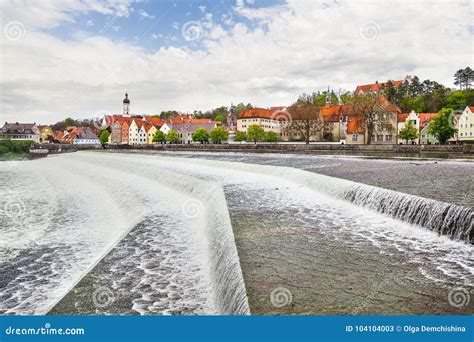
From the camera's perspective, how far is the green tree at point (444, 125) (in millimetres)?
62156

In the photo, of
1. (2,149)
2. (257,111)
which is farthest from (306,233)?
(257,111)

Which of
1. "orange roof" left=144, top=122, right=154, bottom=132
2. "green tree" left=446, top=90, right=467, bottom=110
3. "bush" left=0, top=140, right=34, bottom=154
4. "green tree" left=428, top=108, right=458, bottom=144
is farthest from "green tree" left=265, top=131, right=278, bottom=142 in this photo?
"bush" left=0, top=140, right=34, bottom=154

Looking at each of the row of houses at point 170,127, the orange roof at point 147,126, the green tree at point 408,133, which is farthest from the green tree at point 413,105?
the orange roof at point 147,126

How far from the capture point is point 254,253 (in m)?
7.73

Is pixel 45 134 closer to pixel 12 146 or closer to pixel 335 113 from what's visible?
pixel 12 146

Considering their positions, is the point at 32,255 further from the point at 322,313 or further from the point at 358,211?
the point at 358,211

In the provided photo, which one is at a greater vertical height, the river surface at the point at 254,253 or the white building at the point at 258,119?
the white building at the point at 258,119

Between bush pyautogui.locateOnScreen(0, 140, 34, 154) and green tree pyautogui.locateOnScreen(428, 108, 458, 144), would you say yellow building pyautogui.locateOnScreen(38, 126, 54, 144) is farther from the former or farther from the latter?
green tree pyautogui.locateOnScreen(428, 108, 458, 144)

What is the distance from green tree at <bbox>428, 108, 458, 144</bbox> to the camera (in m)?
62.2

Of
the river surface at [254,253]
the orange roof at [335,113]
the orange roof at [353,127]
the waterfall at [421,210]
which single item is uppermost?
the orange roof at [335,113]

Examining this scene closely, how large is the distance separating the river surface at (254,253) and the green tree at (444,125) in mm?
52405

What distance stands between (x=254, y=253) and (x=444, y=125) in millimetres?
64326

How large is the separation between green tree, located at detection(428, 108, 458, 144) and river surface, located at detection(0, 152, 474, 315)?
52.4 meters

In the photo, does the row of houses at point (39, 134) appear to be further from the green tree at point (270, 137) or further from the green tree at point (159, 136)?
the green tree at point (270, 137)
